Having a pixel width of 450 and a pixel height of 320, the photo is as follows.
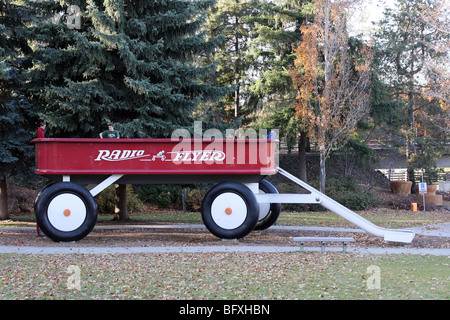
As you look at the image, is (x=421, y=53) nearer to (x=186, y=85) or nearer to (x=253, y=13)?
(x=253, y=13)

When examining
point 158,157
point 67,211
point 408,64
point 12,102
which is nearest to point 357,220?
point 158,157

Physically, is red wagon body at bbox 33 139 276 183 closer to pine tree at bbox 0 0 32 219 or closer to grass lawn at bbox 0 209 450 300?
grass lawn at bbox 0 209 450 300

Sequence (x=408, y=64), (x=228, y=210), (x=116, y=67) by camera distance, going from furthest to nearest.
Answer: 1. (x=408, y=64)
2. (x=116, y=67)
3. (x=228, y=210)

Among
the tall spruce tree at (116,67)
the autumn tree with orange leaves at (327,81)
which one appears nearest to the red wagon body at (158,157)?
the tall spruce tree at (116,67)

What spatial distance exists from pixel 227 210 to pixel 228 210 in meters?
0.03

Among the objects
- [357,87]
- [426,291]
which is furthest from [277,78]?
[426,291]

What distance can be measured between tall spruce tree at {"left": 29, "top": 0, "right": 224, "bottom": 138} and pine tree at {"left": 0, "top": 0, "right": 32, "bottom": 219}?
57cm

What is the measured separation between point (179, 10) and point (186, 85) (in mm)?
2618

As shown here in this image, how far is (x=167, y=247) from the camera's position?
1164cm

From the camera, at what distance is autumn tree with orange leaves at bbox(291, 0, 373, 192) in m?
22.8

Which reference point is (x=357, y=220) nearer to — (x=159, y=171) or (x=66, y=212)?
(x=159, y=171)

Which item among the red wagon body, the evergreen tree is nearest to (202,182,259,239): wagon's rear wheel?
the red wagon body

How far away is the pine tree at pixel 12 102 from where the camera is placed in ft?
49.0

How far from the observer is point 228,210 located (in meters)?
12.3
